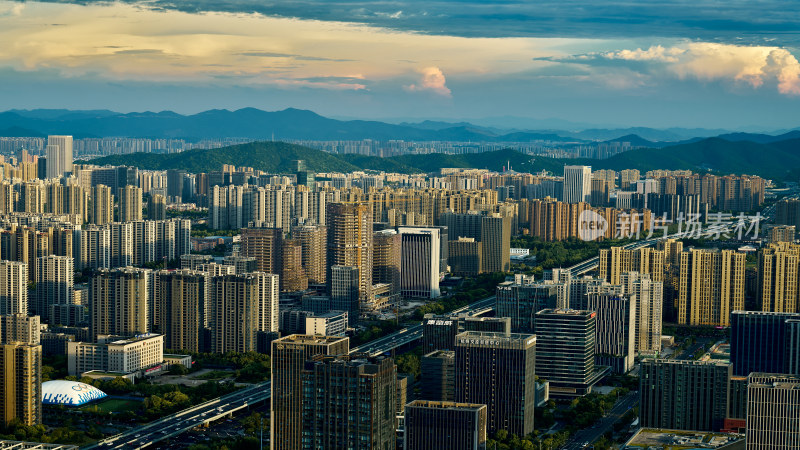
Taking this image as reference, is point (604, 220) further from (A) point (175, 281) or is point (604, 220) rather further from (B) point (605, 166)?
(B) point (605, 166)

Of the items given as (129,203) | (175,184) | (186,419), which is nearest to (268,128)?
(175,184)

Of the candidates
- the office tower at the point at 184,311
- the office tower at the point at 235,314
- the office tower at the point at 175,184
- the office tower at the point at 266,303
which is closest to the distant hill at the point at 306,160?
the office tower at the point at 175,184

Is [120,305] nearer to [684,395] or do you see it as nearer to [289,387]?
[289,387]

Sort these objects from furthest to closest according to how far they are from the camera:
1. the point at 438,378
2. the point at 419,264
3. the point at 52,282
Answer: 1. the point at 419,264
2. the point at 52,282
3. the point at 438,378

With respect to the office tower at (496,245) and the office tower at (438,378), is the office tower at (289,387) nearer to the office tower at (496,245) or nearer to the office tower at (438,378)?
the office tower at (438,378)

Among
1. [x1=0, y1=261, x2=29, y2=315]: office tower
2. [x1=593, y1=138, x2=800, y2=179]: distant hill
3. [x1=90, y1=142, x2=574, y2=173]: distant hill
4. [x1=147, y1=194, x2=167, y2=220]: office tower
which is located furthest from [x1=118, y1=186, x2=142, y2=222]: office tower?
[x1=593, y1=138, x2=800, y2=179]: distant hill
